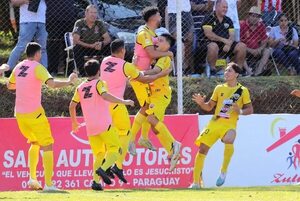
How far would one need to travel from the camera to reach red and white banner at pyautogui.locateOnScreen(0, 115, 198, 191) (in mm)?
16781

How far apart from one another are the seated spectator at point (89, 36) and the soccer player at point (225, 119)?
3683 mm

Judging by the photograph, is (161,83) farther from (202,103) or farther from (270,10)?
(270,10)

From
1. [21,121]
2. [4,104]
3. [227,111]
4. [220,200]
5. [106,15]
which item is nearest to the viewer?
[220,200]

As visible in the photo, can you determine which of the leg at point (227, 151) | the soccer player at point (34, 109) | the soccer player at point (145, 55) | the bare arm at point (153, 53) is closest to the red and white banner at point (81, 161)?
the soccer player at point (145, 55)

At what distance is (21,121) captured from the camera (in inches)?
580

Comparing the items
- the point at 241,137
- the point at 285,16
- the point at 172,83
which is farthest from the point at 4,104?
the point at 285,16

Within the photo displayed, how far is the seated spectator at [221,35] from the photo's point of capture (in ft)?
63.8

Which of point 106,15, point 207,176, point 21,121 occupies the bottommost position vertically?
point 207,176

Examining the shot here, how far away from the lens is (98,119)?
1445cm

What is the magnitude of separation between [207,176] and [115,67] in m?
3.17

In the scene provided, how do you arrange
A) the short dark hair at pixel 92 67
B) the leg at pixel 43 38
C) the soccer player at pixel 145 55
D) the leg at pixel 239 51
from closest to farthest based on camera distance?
1. the short dark hair at pixel 92 67
2. the soccer player at pixel 145 55
3. the leg at pixel 43 38
4. the leg at pixel 239 51

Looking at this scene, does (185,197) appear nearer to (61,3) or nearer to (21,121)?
(21,121)

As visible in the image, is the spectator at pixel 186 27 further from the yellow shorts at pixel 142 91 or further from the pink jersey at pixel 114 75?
the pink jersey at pixel 114 75

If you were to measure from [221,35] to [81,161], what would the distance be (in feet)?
14.2
